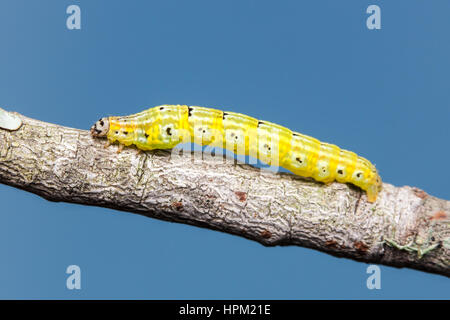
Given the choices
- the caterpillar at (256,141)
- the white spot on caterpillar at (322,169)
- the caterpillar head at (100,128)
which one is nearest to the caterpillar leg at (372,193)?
the caterpillar at (256,141)

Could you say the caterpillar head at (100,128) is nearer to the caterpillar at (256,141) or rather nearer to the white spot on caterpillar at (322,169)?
the caterpillar at (256,141)

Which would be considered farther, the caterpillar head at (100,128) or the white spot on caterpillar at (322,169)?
the white spot on caterpillar at (322,169)

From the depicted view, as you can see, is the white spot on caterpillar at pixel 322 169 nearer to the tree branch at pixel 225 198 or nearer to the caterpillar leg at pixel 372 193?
the tree branch at pixel 225 198

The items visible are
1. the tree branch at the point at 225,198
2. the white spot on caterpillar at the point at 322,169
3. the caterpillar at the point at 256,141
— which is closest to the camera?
the tree branch at the point at 225,198

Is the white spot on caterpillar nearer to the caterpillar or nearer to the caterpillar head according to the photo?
the caterpillar

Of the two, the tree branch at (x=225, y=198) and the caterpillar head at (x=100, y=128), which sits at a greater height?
the caterpillar head at (x=100, y=128)

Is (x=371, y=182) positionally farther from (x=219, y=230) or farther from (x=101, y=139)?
(x=101, y=139)

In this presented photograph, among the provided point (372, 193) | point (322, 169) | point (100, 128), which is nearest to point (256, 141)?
point (322, 169)

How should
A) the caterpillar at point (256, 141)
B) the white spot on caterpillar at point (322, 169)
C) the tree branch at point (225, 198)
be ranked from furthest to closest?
the white spot on caterpillar at point (322, 169) < the caterpillar at point (256, 141) < the tree branch at point (225, 198)
